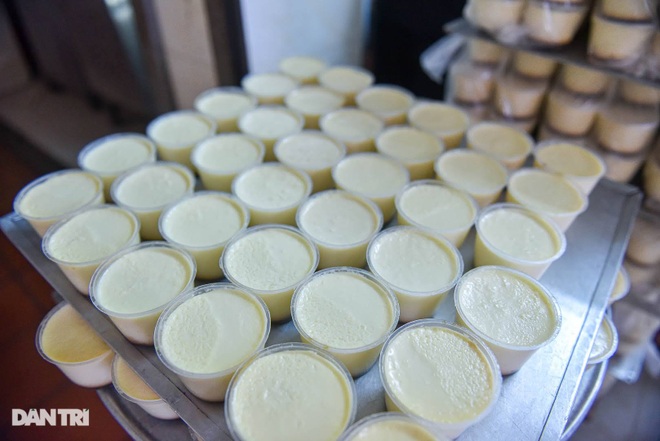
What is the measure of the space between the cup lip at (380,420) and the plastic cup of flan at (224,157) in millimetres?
1143

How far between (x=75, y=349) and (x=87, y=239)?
0.37 metres

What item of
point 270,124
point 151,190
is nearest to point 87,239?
point 151,190

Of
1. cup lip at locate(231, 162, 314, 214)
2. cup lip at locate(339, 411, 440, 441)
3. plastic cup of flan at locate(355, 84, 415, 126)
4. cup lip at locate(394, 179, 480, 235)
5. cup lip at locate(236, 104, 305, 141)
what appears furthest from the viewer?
plastic cup of flan at locate(355, 84, 415, 126)

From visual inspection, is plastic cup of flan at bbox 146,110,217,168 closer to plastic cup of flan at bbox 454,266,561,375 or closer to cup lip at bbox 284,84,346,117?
cup lip at bbox 284,84,346,117

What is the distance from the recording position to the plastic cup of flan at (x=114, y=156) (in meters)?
1.85

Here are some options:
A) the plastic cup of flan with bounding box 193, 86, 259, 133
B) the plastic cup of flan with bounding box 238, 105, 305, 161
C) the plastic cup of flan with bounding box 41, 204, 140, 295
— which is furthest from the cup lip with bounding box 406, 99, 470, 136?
the plastic cup of flan with bounding box 41, 204, 140, 295

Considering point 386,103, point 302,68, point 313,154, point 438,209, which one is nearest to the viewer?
point 438,209

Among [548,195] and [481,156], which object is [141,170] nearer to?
[481,156]

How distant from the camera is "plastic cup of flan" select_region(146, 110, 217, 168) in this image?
1988 mm

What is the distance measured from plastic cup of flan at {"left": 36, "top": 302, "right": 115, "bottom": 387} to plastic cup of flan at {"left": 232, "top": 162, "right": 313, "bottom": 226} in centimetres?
68

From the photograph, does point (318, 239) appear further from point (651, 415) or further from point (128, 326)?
point (651, 415)

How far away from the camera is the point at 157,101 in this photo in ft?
9.75

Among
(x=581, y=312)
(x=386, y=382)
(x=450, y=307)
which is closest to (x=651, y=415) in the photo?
(x=581, y=312)

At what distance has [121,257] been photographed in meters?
1.44
